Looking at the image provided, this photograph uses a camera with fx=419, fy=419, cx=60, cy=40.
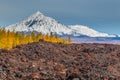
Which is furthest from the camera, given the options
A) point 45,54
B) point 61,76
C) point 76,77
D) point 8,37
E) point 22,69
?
point 8,37

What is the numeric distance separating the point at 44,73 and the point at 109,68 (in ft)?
49.7

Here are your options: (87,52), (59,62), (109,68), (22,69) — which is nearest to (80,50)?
(87,52)

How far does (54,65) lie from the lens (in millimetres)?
85188

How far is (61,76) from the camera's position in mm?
68812

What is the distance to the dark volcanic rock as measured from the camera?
6812cm

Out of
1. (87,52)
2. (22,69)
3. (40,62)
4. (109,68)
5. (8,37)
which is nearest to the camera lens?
(22,69)

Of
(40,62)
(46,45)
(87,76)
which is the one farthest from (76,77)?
(46,45)

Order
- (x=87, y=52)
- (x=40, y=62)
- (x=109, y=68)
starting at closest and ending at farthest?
(x=109, y=68), (x=40, y=62), (x=87, y=52)

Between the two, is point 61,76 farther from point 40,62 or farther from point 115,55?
point 115,55

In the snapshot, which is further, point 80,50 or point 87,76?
point 80,50

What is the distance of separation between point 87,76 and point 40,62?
75.8 ft

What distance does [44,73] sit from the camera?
7200cm

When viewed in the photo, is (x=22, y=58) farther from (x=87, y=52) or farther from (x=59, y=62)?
(x=87, y=52)

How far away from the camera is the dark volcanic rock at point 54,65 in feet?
224
